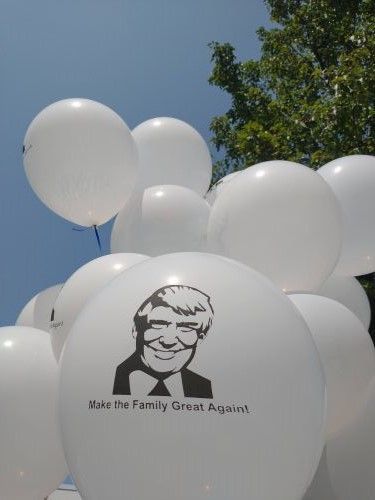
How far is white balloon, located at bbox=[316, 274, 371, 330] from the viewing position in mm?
4438

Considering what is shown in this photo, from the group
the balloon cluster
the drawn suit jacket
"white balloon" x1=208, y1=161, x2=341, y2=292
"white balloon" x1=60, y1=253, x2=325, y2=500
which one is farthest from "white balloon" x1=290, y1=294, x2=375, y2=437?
the drawn suit jacket

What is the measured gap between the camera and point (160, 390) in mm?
2363

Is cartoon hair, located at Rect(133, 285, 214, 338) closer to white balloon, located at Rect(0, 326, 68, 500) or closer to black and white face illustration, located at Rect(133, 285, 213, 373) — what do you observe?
black and white face illustration, located at Rect(133, 285, 213, 373)

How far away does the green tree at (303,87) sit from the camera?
775 cm

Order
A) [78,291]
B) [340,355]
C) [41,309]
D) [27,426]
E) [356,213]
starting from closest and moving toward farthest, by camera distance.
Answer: [340,355] → [27,426] → [78,291] → [356,213] → [41,309]

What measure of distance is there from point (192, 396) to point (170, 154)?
3.25 m

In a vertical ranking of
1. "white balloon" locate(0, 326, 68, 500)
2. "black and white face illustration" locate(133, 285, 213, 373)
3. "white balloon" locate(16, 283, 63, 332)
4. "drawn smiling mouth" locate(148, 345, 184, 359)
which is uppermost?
"white balloon" locate(16, 283, 63, 332)

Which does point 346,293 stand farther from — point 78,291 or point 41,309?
point 41,309

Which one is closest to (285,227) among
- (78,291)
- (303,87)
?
(78,291)

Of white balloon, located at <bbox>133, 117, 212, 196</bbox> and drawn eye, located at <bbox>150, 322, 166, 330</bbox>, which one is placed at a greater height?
white balloon, located at <bbox>133, 117, 212, 196</bbox>

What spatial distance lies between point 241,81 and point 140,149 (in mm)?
5691

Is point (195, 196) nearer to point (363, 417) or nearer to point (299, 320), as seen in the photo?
point (363, 417)

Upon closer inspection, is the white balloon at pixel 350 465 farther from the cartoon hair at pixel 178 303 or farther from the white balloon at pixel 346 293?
the cartoon hair at pixel 178 303

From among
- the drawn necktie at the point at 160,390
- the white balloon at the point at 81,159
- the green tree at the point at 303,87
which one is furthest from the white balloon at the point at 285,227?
the green tree at the point at 303,87
